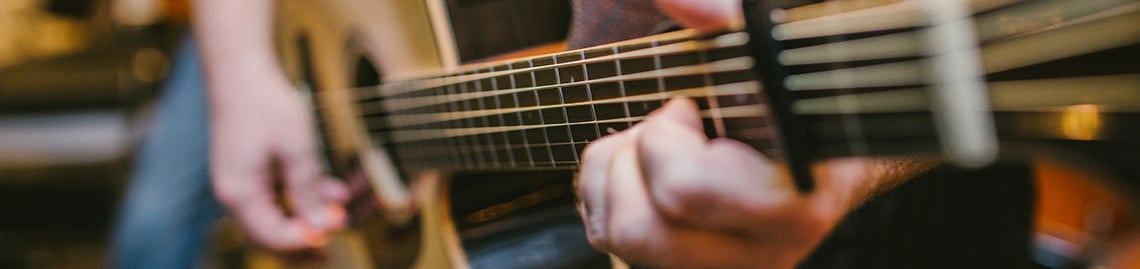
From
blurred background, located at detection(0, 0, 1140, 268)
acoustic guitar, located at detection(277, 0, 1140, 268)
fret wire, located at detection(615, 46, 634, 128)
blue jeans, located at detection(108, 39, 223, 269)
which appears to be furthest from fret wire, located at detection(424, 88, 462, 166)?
blurred background, located at detection(0, 0, 1140, 268)

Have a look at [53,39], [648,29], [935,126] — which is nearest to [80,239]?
[53,39]

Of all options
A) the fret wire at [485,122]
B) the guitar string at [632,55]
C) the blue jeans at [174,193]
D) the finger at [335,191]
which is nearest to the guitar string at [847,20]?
the guitar string at [632,55]

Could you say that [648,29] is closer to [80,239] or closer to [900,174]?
[900,174]

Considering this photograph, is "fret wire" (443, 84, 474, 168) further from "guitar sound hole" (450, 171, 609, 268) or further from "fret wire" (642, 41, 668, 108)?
"fret wire" (642, 41, 668, 108)

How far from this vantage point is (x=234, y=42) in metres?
0.82

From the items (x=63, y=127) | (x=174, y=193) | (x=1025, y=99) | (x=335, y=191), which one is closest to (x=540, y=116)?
(x=1025, y=99)

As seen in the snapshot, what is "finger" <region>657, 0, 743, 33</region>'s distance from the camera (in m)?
0.32

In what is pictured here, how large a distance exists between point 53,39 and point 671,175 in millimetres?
1845

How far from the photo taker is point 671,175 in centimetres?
32

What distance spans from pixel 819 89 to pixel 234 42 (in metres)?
0.66

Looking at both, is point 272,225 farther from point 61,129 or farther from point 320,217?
point 61,129

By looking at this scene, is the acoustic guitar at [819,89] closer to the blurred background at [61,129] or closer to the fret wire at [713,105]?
the fret wire at [713,105]

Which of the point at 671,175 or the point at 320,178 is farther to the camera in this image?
the point at 320,178

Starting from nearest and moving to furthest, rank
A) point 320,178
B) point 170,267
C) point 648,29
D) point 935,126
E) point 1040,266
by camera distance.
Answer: point 935,126, point 648,29, point 1040,266, point 320,178, point 170,267
